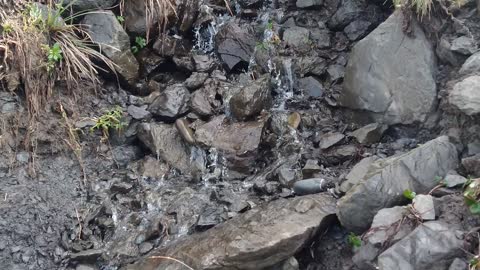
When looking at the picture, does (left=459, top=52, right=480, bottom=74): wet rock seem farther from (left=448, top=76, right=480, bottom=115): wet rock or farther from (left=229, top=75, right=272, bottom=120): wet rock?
(left=229, top=75, right=272, bottom=120): wet rock

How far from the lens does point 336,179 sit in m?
4.84

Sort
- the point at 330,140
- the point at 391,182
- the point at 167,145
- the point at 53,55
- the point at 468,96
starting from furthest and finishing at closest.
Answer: the point at 167,145 → the point at 330,140 → the point at 53,55 → the point at 468,96 → the point at 391,182

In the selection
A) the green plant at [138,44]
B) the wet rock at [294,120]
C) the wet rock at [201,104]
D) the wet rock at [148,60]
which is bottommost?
the wet rock at [294,120]

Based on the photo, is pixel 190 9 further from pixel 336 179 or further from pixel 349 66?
pixel 336 179

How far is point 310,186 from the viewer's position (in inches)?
186

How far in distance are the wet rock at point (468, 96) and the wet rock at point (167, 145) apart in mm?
2429

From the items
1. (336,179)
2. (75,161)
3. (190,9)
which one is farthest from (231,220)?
(190,9)

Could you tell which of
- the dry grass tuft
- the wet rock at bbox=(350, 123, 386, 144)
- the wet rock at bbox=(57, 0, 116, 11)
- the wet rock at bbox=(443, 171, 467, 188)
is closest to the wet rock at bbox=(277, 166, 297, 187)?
the wet rock at bbox=(350, 123, 386, 144)

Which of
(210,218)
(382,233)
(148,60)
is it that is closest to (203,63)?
(148,60)

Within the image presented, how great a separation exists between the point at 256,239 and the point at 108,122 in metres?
2.07

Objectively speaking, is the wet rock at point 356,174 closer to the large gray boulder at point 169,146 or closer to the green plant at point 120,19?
the large gray boulder at point 169,146

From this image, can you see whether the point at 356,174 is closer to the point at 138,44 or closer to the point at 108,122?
the point at 108,122

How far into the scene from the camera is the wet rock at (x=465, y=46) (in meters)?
4.75

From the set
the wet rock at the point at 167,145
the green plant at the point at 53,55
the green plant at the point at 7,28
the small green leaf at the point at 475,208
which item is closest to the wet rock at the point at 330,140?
the wet rock at the point at 167,145
